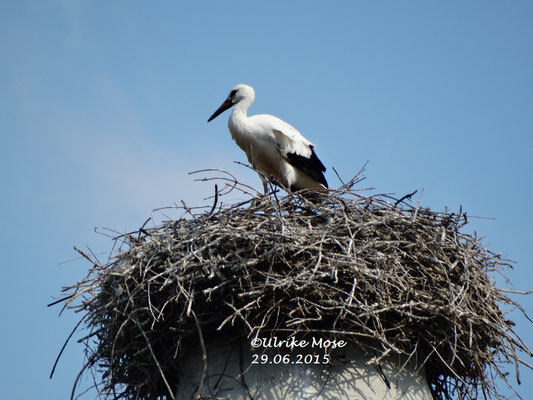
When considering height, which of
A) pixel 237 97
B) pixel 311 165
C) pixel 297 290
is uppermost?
pixel 237 97

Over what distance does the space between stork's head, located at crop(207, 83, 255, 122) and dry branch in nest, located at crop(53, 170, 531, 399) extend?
8.23ft

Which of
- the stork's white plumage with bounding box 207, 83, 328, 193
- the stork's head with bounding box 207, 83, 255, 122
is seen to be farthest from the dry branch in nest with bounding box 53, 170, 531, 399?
the stork's head with bounding box 207, 83, 255, 122

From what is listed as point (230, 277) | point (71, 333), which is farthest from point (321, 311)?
point (71, 333)

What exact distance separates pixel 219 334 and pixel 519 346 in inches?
66.5

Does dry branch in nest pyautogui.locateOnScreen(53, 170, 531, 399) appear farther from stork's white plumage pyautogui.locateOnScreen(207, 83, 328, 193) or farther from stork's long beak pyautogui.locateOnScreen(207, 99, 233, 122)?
stork's long beak pyautogui.locateOnScreen(207, 99, 233, 122)

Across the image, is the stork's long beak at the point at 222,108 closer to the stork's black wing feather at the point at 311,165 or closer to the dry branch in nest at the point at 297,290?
the stork's black wing feather at the point at 311,165

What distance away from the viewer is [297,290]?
3799 millimetres

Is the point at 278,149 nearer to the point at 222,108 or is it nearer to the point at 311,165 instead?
the point at 311,165

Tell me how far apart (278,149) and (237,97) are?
3.23 feet

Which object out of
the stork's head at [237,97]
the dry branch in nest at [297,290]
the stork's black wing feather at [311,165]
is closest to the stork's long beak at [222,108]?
the stork's head at [237,97]

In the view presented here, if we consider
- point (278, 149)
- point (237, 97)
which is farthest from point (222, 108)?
point (278, 149)

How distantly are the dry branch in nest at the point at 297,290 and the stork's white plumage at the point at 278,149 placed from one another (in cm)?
172

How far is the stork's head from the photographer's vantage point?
6.77 metres

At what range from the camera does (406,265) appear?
4.19 meters
